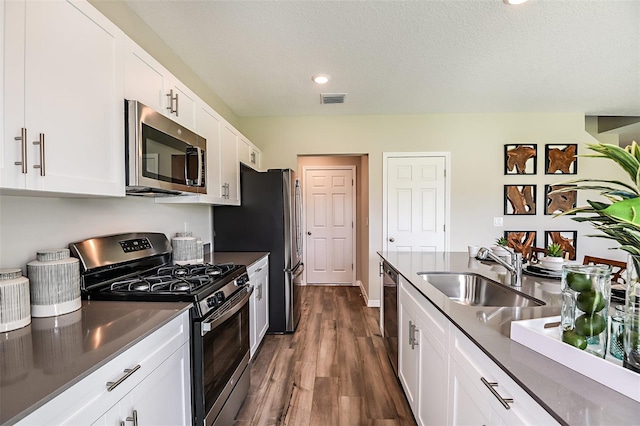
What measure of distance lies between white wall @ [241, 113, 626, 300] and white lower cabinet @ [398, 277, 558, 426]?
7.19 ft

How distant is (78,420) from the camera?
0.77 m

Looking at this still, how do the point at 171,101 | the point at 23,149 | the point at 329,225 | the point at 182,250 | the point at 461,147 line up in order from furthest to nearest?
the point at 329,225, the point at 461,147, the point at 182,250, the point at 171,101, the point at 23,149

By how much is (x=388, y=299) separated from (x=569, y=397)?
72.5 inches

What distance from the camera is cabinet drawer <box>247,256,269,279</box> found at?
237 centimetres

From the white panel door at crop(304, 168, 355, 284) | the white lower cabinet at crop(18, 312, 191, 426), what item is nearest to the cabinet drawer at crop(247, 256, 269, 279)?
the white lower cabinet at crop(18, 312, 191, 426)

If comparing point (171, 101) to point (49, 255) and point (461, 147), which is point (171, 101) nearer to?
point (49, 255)

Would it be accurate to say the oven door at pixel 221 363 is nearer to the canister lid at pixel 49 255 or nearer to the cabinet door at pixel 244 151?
the canister lid at pixel 49 255

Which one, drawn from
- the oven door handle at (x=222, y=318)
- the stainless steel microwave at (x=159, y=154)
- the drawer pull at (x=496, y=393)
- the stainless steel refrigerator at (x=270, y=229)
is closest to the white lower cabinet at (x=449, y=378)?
the drawer pull at (x=496, y=393)

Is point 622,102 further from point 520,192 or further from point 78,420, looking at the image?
point 78,420

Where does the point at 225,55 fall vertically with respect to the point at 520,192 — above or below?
above

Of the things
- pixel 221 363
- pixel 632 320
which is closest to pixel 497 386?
pixel 632 320

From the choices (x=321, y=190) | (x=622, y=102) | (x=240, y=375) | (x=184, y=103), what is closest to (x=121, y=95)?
(x=184, y=103)

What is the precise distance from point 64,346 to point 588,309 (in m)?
1.53

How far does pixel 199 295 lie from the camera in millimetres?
1371
